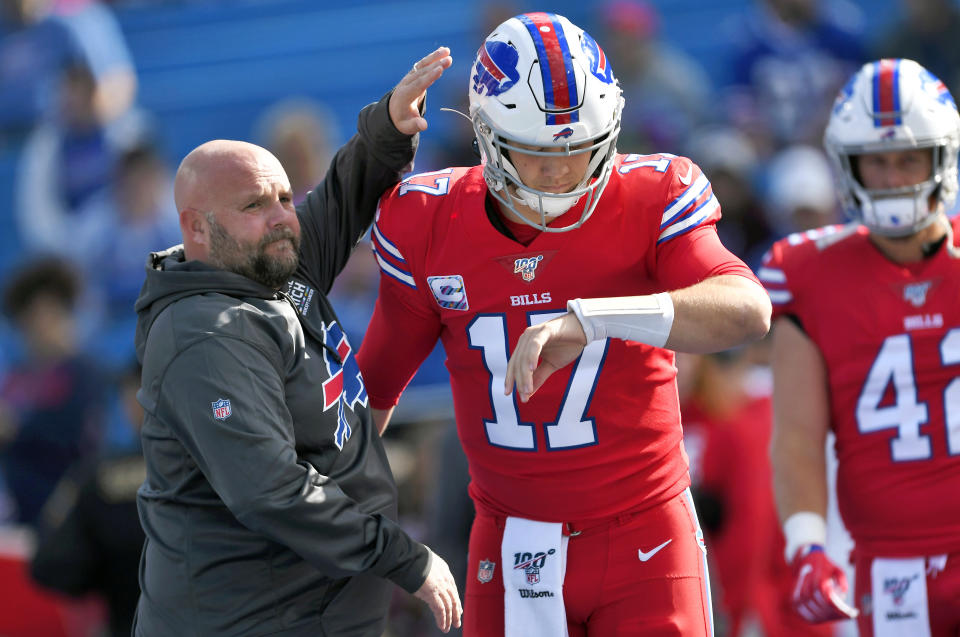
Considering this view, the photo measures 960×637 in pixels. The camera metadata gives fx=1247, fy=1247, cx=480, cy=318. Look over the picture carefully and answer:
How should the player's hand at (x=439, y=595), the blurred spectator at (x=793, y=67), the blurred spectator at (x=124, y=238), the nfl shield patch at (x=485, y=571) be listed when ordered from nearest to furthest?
the player's hand at (x=439, y=595) → the nfl shield patch at (x=485, y=571) → the blurred spectator at (x=793, y=67) → the blurred spectator at (x=124, y=238)

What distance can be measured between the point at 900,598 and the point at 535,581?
1126 mm

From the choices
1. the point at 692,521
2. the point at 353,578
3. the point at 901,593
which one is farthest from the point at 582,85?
the point at 901,593

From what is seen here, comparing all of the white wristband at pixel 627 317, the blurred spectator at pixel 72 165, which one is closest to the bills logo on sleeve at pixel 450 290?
the white wristband at pixel 627 317

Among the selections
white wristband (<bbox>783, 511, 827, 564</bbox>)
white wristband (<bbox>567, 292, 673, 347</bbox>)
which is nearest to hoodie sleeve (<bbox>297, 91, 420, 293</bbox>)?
white wristband (<bbox>567, 292, 673, 347</bbox>)

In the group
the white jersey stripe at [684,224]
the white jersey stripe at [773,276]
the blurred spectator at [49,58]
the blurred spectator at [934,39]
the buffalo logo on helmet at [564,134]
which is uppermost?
the blurred spectator at [49,58]

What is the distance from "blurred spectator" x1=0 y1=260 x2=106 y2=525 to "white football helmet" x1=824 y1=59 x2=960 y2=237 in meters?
4.38

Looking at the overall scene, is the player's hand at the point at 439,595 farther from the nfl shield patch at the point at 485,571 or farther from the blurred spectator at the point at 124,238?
the blurred spectator at the point at 124,238

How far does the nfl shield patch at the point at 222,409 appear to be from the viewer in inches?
106

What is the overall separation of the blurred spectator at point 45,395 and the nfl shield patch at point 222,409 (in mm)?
4087

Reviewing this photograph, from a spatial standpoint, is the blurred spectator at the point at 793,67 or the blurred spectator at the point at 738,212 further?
the blurred spectator at the point at 793,67

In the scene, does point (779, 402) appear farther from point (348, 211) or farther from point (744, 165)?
point (744, 165)

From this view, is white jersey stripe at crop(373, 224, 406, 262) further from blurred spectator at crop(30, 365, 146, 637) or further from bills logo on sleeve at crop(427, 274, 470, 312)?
blurred spectator at crop(30, 365, 146, 637)

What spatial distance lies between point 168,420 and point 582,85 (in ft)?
3.90

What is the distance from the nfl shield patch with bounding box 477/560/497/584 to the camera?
3.05m
